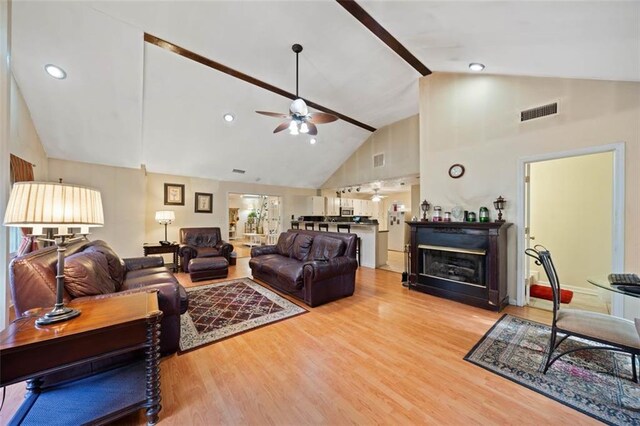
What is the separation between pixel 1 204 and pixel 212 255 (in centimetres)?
377

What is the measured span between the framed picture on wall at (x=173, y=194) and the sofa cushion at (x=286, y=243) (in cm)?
331

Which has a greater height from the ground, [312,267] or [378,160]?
[378,160]

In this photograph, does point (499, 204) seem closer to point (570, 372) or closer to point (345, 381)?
point (570, 372)

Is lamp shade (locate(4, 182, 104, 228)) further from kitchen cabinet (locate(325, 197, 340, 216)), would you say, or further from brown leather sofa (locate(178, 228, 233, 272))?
kitchen cabinet (locate(325, 197, 340, 216))

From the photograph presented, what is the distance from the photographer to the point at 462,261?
384 cm

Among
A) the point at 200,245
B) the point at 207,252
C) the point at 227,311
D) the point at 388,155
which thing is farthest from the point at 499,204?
the point at 200,245

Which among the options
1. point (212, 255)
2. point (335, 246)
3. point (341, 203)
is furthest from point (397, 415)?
point (341, 203)

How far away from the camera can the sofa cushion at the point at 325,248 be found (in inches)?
156

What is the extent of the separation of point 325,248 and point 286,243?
1169mm

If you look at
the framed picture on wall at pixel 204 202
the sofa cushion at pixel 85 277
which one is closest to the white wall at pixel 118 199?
the framed picture on wall at pixel 204 202

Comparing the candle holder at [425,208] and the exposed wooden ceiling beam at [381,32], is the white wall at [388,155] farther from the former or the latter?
the exposed wooden ceiling beam at [381,32]

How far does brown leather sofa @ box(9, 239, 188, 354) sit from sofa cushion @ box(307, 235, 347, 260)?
7.21ft

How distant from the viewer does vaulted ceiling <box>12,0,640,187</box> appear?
2348 mm

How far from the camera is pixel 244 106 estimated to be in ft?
16.3
